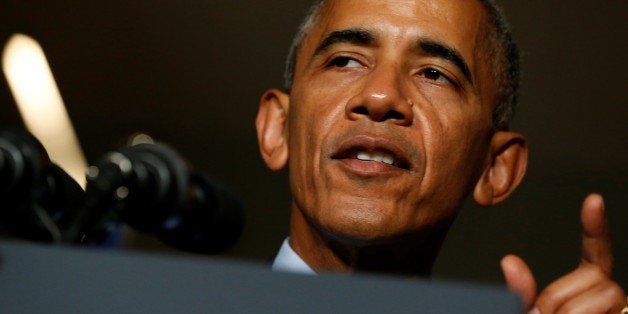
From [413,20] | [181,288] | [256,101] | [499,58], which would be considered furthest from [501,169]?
[256,101]

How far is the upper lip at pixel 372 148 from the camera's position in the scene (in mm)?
1284

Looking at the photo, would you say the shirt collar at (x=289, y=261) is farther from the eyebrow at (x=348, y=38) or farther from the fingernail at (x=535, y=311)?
the fingernail at (x=535, y=311)

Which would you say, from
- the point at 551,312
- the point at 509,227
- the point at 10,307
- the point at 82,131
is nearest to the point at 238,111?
the point at 82,131

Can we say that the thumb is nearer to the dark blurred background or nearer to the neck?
the neck

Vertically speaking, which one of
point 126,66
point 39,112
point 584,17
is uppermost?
point 584,17

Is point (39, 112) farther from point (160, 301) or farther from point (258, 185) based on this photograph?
point (160, 301)

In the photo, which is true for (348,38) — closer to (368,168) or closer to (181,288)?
(368,168)

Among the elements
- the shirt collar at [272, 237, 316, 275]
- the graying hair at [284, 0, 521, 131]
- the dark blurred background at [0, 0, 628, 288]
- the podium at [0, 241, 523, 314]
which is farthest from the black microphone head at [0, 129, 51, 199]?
the dark blurred background at [0, 0, 628, 288]

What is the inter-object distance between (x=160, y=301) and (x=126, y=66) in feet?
11.6

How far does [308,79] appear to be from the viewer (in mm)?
1462

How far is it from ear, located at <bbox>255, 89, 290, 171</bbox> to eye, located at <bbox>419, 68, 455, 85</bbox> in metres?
0.26

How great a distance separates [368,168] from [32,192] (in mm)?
559

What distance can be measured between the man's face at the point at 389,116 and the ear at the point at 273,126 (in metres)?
0.08

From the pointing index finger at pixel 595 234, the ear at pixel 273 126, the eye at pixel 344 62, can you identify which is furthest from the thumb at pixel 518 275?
the ear at pixel 273 126
